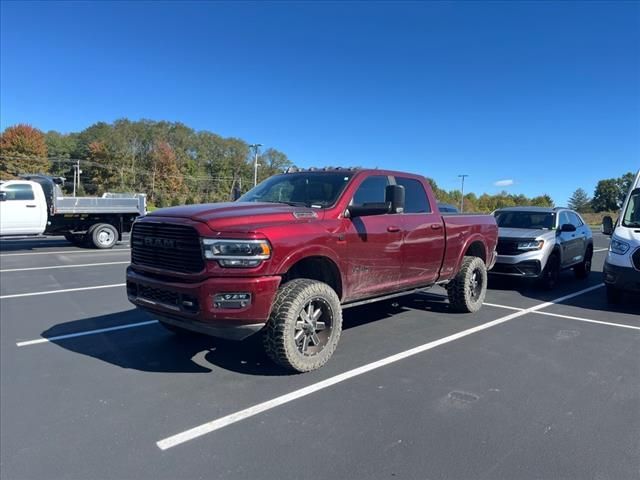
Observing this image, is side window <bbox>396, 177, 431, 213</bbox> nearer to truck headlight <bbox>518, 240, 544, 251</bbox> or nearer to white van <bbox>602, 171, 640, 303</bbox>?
white van <bbox>602, 171, 640, 303</bbox>

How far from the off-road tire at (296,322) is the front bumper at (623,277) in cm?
517

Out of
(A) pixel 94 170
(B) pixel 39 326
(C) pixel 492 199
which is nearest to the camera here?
(B) pixel 39 326

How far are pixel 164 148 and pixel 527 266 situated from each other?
266 ft

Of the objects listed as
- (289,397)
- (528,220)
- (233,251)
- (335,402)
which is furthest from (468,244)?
(528,220)

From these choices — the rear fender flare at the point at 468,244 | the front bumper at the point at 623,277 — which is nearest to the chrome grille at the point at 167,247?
the rear fender flare at the point at 468,244

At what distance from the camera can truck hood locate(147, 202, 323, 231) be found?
386 centimetres

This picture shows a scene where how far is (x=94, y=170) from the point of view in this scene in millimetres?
79750

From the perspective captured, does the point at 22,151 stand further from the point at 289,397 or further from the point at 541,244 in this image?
the point at 289,397

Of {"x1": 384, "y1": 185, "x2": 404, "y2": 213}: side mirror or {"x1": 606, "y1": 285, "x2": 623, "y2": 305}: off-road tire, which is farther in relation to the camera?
{"x1": 606, "y1": 285, "x2": 623, "y2": 305}: off-road tire

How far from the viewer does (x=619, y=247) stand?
7.20m

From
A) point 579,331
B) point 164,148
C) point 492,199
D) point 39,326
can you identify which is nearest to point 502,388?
point 579,331

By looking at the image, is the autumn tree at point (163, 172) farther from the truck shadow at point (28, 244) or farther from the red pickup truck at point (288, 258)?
the red pickup truck at point (288, 258)

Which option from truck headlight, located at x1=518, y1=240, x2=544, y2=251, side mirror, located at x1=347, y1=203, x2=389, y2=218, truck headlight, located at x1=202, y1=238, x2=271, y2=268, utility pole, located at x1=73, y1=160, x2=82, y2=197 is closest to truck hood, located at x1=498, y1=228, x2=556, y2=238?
truck headlight, located at x1=518, y1=240, x2=544, y2=251

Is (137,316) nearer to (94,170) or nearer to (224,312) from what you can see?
(224,312)
